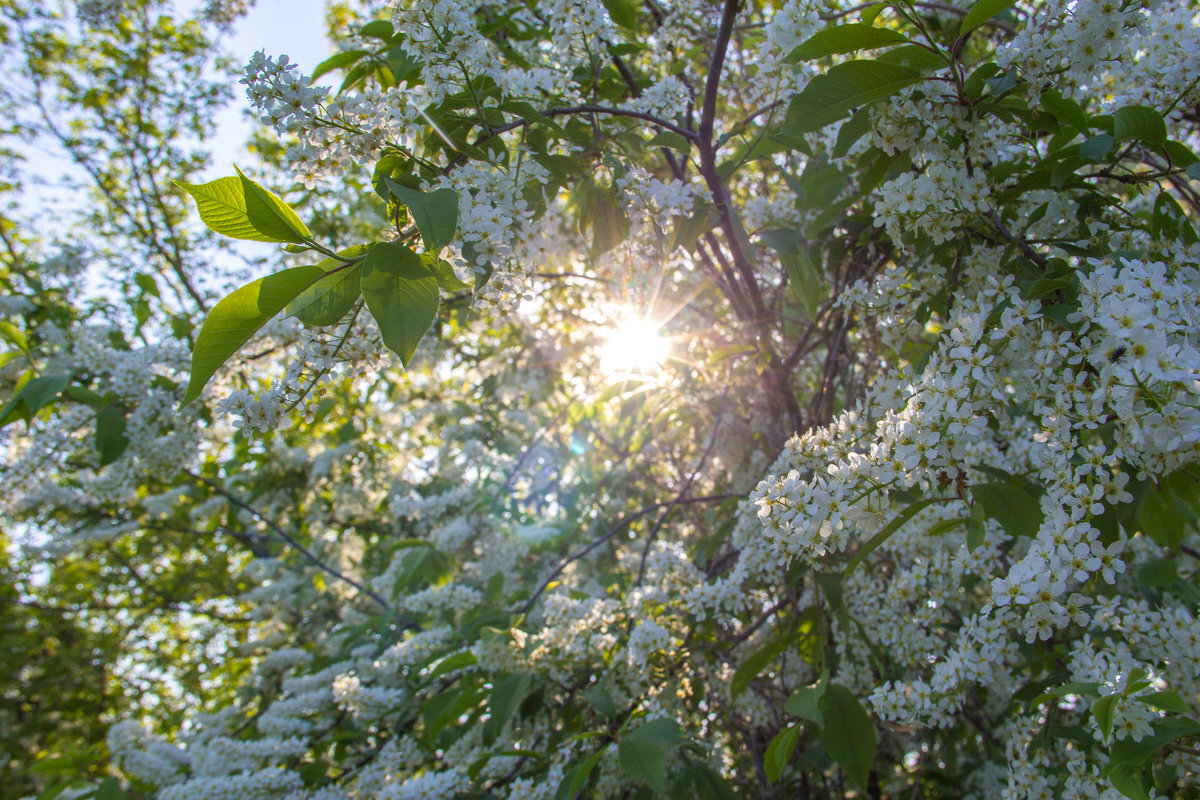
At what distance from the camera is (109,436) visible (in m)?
2.72

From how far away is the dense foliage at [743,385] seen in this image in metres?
1.12

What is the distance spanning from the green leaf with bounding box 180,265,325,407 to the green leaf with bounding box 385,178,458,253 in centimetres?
22

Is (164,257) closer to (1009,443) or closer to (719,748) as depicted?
(719,748)

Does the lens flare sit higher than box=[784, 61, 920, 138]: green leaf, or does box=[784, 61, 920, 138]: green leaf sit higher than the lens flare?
the lens flare

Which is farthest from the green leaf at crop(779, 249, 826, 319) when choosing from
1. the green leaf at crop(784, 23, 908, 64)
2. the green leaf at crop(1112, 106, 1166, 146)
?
the green leaf at crop(1112, 106, 1166, 146)

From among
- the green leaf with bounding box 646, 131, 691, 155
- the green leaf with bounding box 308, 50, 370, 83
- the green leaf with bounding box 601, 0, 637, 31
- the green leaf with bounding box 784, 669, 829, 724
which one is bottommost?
the green leaf with bounding box 784, 669, 829, 724

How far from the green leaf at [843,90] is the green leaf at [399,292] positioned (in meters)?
0.77

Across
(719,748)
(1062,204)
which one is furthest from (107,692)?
(1062,204)

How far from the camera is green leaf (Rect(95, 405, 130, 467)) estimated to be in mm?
2713

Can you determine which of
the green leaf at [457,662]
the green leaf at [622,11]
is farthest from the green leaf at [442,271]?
the green leaf at [457,662]

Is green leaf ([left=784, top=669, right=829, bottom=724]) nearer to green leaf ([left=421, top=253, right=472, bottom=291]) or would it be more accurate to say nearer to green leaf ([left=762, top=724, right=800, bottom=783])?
green leaf ([left=762, top=724, right=800, bottom=783])

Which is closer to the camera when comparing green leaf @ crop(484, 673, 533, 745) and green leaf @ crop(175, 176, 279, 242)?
green leaf @ crop(175, 176, 279, 242)

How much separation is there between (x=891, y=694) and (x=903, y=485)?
722 millimetres

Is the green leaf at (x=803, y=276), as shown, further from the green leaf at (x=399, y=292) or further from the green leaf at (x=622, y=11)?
the green leaf at (x=399, y=292)
